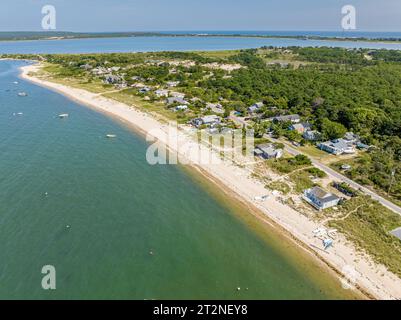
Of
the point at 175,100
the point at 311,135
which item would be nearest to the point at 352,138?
the point at 311,135

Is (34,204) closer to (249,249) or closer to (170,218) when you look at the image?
(170,218)

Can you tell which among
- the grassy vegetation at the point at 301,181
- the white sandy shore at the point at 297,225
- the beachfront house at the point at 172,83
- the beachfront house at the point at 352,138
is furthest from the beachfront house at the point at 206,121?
the beachfront house at the point at 172,83

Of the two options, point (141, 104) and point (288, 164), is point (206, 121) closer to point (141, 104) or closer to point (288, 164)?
point (288, 164)

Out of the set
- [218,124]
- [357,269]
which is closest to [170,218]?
[357,269]

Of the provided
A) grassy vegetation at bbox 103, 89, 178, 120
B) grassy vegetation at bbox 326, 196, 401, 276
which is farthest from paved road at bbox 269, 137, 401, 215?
grassy vegetation at bbox 103, 89, 178, 120

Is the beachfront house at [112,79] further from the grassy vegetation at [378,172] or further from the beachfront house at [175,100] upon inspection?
the grassy vegetation at [378,172]
